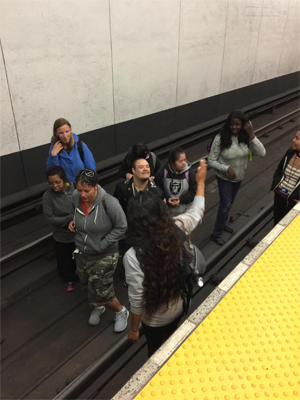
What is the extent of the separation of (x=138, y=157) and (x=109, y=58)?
9.08 feet

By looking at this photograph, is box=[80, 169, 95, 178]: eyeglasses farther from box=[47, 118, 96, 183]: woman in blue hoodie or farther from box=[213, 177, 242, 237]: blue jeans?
box=[213, 177, 242, 237]: blue jeans

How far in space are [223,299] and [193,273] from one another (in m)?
0.29

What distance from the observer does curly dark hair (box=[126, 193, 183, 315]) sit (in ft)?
5.82

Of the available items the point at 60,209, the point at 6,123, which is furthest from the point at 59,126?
the point at 6,123

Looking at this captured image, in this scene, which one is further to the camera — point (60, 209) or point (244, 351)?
point (60, 209)

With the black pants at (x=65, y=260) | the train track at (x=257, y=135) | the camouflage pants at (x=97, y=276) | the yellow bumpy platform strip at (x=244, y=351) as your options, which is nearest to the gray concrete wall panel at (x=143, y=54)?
the train track at (x=257, y=135)

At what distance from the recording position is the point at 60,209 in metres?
3.24

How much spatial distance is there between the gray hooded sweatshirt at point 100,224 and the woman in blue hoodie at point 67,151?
29.1 inches

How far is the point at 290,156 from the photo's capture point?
373 centimetres

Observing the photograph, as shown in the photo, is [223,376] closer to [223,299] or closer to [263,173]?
[223,299]

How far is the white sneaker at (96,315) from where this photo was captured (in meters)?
3.38

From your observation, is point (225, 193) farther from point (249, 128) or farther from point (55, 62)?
point (55, 62)

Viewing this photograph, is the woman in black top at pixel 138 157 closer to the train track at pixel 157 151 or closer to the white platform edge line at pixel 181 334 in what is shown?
the white platform edge line at pixel 181 334

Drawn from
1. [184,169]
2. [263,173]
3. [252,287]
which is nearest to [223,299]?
[252,287]
